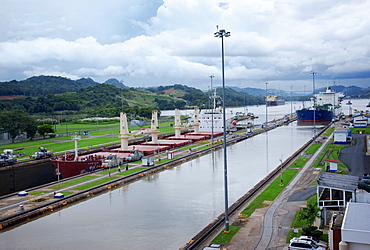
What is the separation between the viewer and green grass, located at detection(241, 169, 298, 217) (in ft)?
73.1

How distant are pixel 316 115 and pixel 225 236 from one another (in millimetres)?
99300

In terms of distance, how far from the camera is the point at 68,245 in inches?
756

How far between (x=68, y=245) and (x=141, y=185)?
13661 millimetres

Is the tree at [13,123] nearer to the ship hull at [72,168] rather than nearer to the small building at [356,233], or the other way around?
the ship hull at [72,168]

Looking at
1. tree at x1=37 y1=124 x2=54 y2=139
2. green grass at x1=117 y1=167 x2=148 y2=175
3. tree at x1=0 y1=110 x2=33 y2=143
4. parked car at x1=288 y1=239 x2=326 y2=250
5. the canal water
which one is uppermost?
tree at x1=0 y1=110 x2=33 y2=143

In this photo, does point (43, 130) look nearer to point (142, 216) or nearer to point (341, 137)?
point (142, 216)

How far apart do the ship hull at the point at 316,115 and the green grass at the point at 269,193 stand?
8147cm

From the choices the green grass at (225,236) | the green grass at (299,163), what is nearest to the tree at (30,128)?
the green grass at (299,163)

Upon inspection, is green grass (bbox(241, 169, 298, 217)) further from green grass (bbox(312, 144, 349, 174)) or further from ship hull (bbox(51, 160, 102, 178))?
ship hull (bbox(51, 160, 102, 178))

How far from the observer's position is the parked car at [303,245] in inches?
580

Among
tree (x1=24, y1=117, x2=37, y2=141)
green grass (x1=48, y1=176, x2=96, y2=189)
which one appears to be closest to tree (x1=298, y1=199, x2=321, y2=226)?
green grass (x1=48, y1=176, x2=96, y2=189)

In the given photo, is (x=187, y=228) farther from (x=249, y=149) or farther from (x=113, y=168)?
(x=249, y=149)

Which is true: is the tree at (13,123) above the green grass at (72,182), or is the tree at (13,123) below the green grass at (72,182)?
above

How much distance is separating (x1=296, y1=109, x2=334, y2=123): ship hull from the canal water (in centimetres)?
7771
